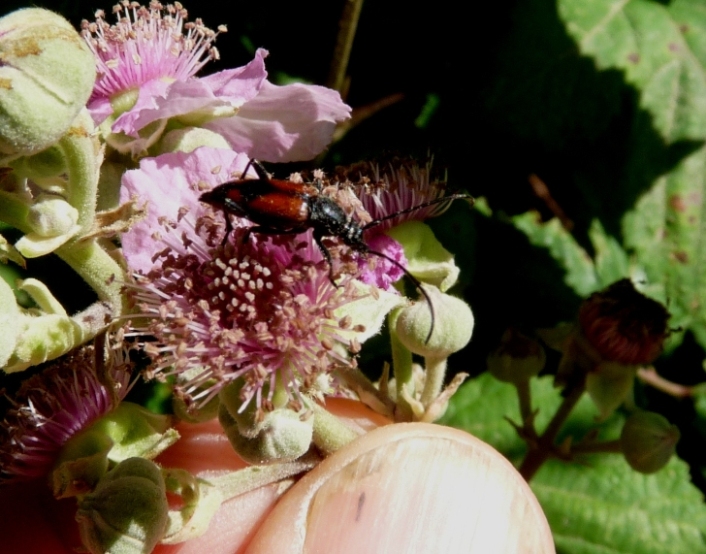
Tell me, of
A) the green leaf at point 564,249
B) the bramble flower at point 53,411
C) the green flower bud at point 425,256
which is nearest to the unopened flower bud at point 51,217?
the bramble flower at point 53,411

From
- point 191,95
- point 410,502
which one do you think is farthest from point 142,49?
point 410,502

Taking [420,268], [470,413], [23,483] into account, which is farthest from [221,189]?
[470,413]

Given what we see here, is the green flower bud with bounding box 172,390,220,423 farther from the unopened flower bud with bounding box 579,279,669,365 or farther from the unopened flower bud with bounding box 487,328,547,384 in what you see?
the unopened flower bud with bounding box 579,279,669,365

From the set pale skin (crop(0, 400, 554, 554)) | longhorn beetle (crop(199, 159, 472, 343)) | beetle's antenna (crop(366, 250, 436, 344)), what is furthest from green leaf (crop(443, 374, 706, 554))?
longhorn beetle (crop(199, 159, 472, 343))

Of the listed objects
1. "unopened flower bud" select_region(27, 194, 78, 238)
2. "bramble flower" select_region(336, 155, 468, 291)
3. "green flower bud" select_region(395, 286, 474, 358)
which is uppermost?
"unopened flower bud" select_region(27, 194, 78, 238)

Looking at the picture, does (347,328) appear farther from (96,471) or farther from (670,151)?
(670,151)
